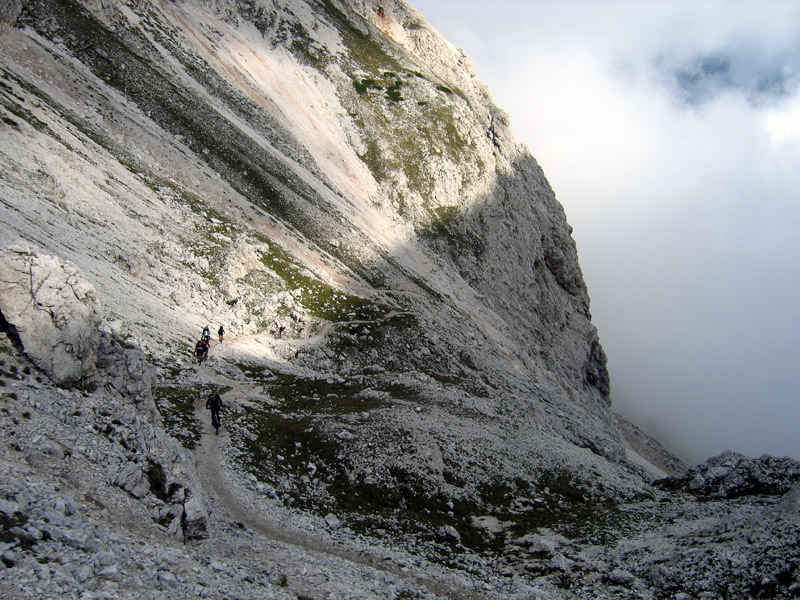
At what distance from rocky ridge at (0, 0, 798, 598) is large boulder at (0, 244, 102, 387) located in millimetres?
107

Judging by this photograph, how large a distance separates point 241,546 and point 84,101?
64.8m

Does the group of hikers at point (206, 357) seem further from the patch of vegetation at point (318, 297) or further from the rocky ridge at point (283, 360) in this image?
the patch of vegetation at point (318, 297)

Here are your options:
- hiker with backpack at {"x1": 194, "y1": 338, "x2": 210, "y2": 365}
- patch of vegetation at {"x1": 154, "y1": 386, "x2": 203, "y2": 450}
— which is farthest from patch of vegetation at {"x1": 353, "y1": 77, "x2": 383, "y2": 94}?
patch of vegetation at {"x1": 154, "y1": 386, "x2": 203, "y2": 450}

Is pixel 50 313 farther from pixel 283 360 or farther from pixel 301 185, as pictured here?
pixel 301 185

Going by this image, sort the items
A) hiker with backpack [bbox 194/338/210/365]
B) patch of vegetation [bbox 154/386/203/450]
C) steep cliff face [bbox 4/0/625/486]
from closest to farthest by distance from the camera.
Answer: patch of vegetation [bbox 154/386/203/450]
hiker with backpack [bbox 194/338/210/365]
steep cliff face [bbox 4/0/625/486]

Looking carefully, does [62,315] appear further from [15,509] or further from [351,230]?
[351,230]

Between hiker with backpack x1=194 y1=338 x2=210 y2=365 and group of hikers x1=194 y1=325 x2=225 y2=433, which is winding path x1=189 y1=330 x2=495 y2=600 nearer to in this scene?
group of hikers x1=194 y1=325 x2=225 y2=433

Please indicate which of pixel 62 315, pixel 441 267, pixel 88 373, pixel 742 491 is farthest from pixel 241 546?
pixel 441 267

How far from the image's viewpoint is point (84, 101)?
64.3 metres

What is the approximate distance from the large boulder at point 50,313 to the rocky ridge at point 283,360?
4.2 inches

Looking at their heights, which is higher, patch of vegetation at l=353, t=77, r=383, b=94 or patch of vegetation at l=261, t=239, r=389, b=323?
patch of vegetation at l=353, t=77, r=383, b=94

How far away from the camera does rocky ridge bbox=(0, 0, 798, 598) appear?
16.6 meters

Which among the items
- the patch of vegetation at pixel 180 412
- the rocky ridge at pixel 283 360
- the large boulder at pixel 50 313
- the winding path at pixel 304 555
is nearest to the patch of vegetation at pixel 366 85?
the rocky ridge at pixel 283 360

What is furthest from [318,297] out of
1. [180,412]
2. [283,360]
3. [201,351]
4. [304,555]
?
[304,555]
